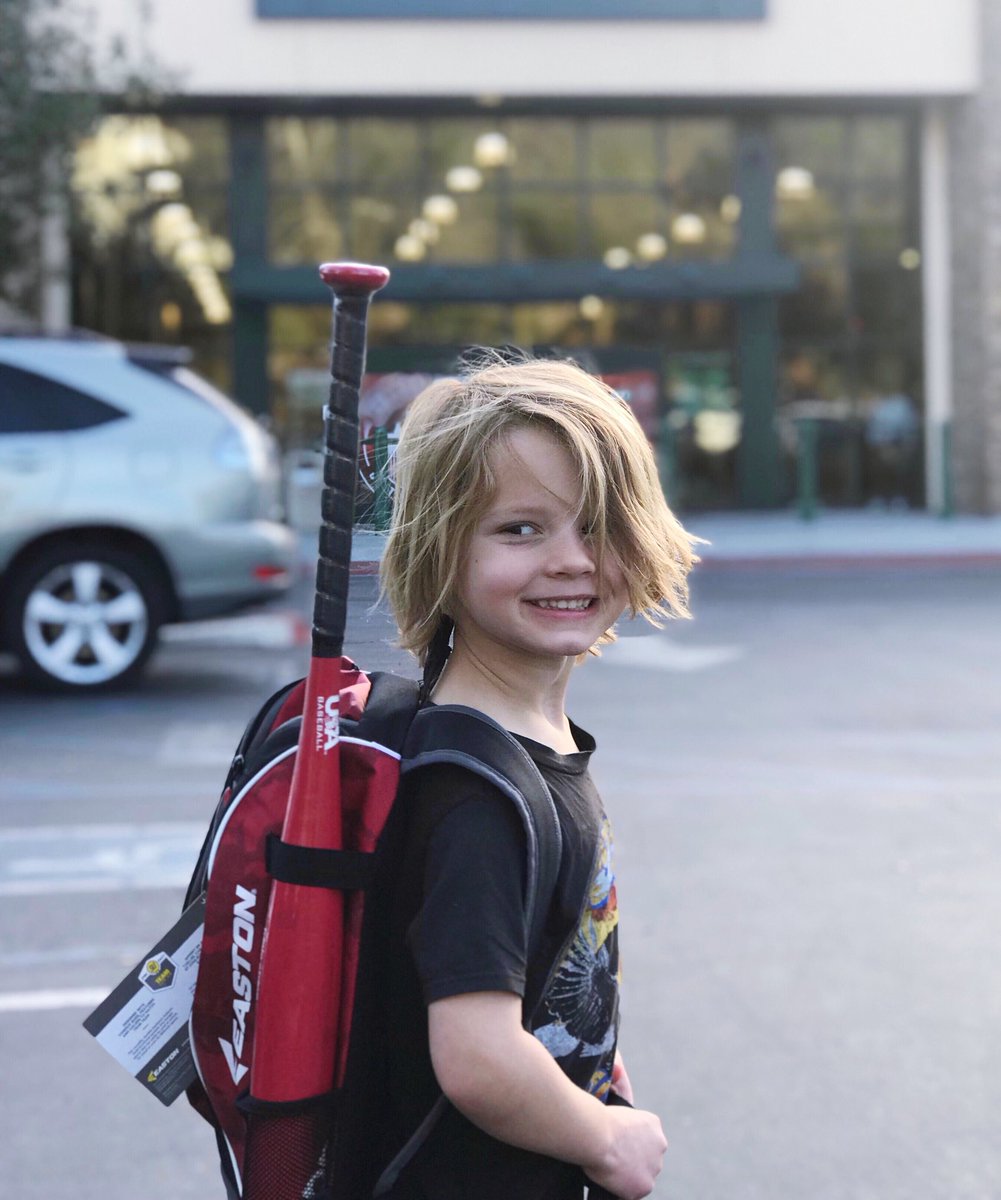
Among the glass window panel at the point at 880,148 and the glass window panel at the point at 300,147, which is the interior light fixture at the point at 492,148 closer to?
the glass window panel at the point at 300,147

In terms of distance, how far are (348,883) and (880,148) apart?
23.5m

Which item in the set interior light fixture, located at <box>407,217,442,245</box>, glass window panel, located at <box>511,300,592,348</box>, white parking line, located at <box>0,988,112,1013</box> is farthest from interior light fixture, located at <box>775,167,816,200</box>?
white parking line, located at <box>0,988,112,1013</box>

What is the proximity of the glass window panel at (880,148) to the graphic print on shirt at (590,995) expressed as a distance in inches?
912

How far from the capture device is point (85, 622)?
347 inches

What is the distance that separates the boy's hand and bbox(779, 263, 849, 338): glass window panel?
22.5 meters

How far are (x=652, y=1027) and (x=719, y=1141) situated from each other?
2.10 feet

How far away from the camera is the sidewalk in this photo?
16953mm

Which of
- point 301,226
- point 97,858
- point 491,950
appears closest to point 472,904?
Answer: point 491,950

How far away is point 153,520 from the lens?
8789 millimetres

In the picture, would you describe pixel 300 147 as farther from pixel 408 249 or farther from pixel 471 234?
pixel 471 234

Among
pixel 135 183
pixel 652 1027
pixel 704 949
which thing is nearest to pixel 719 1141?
pixel 652 1027

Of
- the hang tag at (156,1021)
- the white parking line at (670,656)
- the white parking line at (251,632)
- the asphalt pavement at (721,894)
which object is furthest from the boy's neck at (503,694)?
the white parking line at (251,632)

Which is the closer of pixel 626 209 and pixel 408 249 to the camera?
pixel 408 249

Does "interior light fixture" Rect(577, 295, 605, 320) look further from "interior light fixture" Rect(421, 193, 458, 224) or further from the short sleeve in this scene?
the short sleeve
